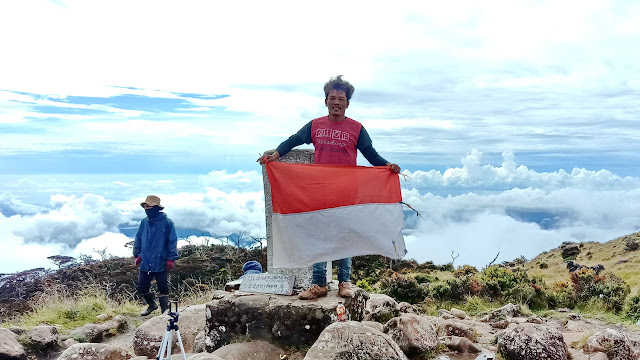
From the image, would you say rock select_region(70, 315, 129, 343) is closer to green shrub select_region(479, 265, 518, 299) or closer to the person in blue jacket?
the person in blue jacket

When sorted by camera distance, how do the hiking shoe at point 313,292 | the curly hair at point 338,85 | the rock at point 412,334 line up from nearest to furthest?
the rock at point 412,334 < the curly hair at point 338,85 < the hiking shoe at point 313,292

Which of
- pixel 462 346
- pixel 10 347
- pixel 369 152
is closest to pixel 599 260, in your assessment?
pixel 462 346

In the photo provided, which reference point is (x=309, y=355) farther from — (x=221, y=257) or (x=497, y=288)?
(x=221, y=257)

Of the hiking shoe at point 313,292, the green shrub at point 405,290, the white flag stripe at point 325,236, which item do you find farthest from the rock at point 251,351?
the green shrub at point 405,290

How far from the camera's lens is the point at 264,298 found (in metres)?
6.24

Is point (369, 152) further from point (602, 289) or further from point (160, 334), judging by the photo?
point (602, 289)

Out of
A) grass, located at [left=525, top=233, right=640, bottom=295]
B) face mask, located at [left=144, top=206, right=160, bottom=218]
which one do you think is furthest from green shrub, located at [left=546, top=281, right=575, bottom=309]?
face mask, located at [left=144, top=206, right=160, bottom=218]

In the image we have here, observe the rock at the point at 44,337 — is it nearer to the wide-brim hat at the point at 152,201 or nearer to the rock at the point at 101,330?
the rock at the point at 101,330

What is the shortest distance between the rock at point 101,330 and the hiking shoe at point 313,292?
16.2ft

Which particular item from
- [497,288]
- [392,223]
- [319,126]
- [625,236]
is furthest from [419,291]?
[625,236]

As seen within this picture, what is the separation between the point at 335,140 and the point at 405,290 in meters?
6.89

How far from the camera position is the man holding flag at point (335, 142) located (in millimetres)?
5977

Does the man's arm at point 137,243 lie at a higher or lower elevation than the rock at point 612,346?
higher

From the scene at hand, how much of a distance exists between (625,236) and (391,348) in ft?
81.2
